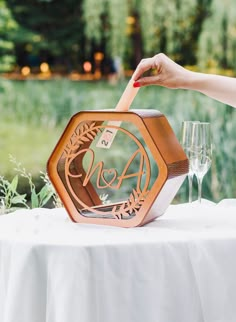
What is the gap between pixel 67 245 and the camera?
1.54m

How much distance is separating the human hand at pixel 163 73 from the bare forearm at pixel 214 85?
0.05ft

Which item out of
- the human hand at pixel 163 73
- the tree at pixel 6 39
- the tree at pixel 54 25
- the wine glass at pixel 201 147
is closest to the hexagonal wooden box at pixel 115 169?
the human hand at pixel 163 73

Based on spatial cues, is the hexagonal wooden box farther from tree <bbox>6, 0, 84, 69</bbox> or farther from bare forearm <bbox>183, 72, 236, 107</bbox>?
tree <bbox>6, 0, 84, 69</bbox>

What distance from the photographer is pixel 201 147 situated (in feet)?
6.50

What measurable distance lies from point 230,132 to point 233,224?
326 centimetres

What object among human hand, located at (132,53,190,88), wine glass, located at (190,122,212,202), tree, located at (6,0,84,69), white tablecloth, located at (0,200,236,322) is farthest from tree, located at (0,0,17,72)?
white tablecloth, located at (0,200,236,322)

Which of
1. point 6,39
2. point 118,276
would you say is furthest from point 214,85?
point 6,39

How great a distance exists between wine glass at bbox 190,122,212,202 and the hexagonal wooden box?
188 mm

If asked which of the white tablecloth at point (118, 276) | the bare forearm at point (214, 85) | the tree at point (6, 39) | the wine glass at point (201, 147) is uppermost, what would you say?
the bare forearm at point (214, 85)

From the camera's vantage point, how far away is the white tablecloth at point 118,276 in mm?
1537

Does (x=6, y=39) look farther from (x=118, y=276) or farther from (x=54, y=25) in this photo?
(x=118, y=276)

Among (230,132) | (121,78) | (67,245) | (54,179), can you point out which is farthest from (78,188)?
(121,78)

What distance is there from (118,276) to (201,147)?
0.55 metres

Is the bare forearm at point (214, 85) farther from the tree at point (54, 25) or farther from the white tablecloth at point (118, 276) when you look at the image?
the tree at point (54, 25)
